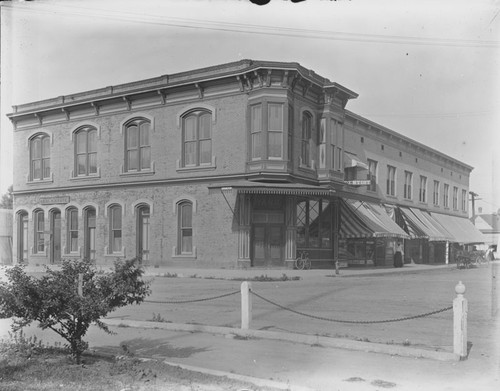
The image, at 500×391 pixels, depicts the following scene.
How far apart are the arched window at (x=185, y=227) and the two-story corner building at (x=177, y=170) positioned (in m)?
0.07

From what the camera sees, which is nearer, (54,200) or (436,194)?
(54,200)

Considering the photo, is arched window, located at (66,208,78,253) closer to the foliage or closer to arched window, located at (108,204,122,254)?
arched window, located at (108,204,122,254)

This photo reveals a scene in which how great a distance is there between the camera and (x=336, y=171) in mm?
27516

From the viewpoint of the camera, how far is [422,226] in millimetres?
37750

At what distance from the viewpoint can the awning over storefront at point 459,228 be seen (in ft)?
142

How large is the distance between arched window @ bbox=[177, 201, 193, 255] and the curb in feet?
45.4

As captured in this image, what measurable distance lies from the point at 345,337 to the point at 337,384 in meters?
2.59

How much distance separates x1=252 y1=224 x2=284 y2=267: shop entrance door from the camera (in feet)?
80.1

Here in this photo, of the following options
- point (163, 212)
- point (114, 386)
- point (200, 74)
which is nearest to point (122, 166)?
point (163, 212)

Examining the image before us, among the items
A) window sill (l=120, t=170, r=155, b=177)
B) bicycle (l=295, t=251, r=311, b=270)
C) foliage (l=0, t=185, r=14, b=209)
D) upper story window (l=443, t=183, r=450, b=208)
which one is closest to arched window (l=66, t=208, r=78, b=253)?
foliage (l=0, t=185, r=14, b=209)

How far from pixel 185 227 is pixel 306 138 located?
7372mm

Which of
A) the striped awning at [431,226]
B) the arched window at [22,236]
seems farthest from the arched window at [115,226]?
the striped awning at [431,226]

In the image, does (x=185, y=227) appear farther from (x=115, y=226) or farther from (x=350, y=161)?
(x=350, y=161)

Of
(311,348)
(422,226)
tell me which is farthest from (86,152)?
(422,226)
